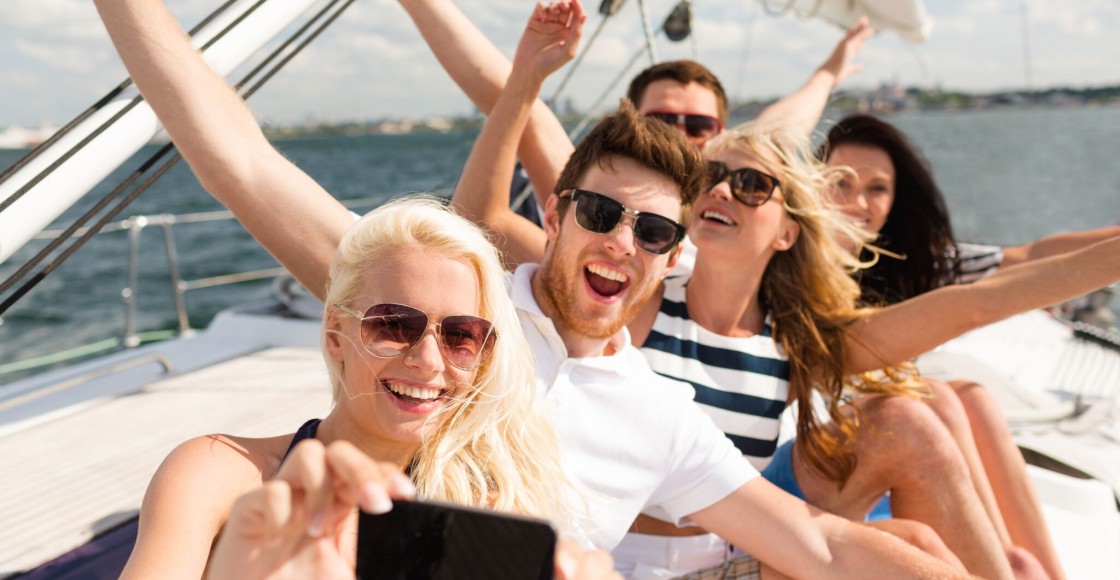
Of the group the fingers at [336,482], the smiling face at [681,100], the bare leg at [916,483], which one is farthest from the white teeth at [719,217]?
the fingers at [336,482]

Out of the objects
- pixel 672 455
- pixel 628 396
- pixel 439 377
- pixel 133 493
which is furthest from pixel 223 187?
pixel 133 493

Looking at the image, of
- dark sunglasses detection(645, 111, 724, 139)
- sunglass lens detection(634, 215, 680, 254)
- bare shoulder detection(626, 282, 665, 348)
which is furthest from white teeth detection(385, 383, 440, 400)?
dark sunglasses detection(645, 111, 724, 139)

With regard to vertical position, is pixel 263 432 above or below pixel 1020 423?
below

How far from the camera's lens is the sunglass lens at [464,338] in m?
1.36

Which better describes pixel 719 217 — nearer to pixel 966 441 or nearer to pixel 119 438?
pixel 966 441

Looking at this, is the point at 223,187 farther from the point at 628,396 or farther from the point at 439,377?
the point at 628,396

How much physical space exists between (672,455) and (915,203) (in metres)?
2.01

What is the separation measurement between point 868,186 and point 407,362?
252cm

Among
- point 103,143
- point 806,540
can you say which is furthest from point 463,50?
point 806,540

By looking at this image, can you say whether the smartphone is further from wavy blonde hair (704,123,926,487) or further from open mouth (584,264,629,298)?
wavy blonde hair (704,123,926,487)

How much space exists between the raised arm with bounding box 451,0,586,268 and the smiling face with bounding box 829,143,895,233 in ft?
4.43

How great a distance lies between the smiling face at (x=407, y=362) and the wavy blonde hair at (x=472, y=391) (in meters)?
0.02

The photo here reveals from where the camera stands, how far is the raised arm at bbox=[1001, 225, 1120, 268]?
2.77 m

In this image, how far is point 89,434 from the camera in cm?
315
